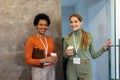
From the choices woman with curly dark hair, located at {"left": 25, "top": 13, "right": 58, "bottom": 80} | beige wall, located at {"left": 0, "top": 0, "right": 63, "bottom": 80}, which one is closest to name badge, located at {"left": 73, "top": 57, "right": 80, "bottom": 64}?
woman with curly dark hair, located at {"left": 25, "top": 13, "right": 58, "bottom": 80}

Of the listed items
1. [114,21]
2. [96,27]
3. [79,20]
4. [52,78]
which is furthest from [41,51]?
[96,27]

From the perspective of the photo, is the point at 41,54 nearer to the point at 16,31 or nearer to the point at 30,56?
the point at 30,56

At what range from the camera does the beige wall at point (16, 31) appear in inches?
114

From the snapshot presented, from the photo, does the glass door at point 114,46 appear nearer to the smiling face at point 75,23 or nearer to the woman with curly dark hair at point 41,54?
the smiling face at point 75,23

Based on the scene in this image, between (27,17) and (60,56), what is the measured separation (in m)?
0.71

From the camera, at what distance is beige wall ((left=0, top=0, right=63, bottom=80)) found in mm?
2906

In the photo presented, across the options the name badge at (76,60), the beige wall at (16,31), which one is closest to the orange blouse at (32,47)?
the name badge at (76,60)

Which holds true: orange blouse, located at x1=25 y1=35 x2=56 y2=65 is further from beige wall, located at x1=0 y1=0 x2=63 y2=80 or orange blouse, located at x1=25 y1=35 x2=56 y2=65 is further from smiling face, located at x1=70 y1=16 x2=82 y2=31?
beige wall, located at x1=0 y1=0 x2=63 y2=80

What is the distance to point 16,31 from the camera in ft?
9.68

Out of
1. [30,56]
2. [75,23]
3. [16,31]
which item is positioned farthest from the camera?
[16,31]

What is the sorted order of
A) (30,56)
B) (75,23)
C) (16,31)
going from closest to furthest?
(30,56) < (75,23) < (16,31)

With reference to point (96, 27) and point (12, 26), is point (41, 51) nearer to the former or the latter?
point (12, 26)

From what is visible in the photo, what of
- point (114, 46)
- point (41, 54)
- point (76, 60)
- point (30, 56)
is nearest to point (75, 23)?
point (76, 60)

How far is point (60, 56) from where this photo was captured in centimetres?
307
